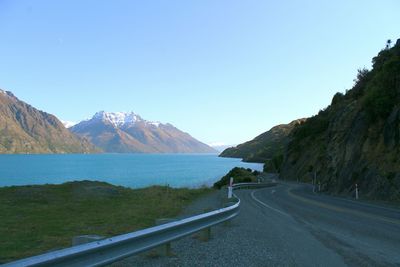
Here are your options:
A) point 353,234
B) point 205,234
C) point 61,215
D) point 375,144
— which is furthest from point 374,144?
point 205,234

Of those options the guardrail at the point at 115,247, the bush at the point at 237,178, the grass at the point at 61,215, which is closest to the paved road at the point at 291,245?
the guardrail at the point at 115,247

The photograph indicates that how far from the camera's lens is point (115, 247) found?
6.00 meters

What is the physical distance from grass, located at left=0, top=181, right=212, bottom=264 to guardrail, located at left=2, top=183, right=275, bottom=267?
325 cm

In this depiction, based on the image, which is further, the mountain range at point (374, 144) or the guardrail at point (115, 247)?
the mountain range at point (374, 144)

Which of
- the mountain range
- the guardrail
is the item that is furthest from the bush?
the guardrail

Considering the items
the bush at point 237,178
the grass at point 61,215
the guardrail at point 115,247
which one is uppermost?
the bush at point 237,178

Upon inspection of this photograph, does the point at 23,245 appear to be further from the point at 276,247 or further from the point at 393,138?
the point at 393,138

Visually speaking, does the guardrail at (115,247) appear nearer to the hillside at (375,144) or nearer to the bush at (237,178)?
the hillside at (375,144)

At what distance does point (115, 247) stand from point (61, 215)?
12.9 metres

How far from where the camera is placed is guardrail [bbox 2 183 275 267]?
4.74 meters

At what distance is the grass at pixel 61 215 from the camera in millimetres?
11289

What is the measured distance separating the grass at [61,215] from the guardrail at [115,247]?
325 centimetres

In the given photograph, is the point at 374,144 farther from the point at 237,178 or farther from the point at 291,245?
the point at 291,245

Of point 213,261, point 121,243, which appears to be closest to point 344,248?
point 213,261
